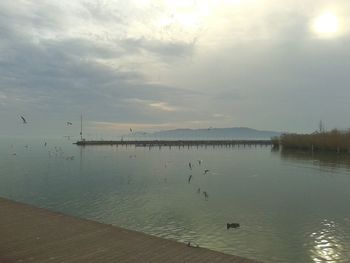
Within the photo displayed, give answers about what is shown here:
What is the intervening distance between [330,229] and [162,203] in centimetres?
1188

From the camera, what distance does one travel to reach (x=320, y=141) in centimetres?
10112

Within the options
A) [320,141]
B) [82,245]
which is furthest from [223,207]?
[320,141]

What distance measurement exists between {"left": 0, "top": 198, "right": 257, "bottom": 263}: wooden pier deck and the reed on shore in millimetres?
88327

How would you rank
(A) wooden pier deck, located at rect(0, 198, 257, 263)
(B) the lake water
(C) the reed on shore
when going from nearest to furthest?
A: 1. (A) wooden pier deck, located at rect(0, 198, 257, 263)
2. (B) the lake water
3. (C) the reed on shore

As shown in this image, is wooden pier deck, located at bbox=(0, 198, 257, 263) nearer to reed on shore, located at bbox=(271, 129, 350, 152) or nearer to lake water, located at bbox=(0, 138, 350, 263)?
lake water, located at bbox=(0, 138, 350, 263)

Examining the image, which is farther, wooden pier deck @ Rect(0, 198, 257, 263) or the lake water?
the lake water

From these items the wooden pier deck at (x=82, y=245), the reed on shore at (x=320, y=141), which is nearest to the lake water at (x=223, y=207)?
the wooden pier deck at (x=82, y=245)

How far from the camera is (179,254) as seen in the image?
1077 cm

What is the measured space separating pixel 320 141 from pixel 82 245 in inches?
3851

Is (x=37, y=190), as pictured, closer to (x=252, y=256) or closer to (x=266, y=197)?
(x=266, y=197)

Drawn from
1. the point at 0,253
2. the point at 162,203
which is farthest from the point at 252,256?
the point at 162,203

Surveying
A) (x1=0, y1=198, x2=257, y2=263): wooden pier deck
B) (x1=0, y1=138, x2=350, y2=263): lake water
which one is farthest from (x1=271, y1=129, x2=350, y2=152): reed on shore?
(x1=0, y1=198, x2=257, y2=263): wooden pier deck

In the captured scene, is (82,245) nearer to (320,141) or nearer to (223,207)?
(223,207)

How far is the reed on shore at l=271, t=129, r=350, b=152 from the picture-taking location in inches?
3679
